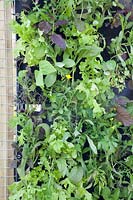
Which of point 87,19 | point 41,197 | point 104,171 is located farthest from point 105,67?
point 41,197

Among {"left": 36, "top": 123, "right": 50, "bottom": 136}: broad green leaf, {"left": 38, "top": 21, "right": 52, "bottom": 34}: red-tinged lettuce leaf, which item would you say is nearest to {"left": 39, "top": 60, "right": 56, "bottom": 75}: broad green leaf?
{"left": 38, "top": 21, "right": 52, "bottom": 34}: red-tinged lettuce leaf

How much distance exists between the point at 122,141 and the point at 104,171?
18cm

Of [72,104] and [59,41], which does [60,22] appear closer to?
[59,41]

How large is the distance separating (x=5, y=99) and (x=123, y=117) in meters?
0.69

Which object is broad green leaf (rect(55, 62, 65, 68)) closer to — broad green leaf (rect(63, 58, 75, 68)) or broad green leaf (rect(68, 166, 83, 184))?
broad green leaf (rect(63, 58, 75, 68))

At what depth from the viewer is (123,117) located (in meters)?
1.67

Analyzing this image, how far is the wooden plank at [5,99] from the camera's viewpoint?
1.97 meters

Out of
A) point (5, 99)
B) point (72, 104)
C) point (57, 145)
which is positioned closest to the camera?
point (57, 145)

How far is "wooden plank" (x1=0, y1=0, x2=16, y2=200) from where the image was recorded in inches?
77.4

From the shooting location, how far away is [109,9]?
70.2 inches

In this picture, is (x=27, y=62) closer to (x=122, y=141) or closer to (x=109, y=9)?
(x=109, y=9)

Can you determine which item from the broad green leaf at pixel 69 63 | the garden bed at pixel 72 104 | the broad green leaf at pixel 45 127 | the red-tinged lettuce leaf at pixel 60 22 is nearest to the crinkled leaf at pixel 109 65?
the garden bed at pixel 72 104

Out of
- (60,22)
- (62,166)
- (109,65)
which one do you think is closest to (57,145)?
(62,166)

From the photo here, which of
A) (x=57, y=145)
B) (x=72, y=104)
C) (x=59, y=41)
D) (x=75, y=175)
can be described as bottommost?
(x=75, y=175)
